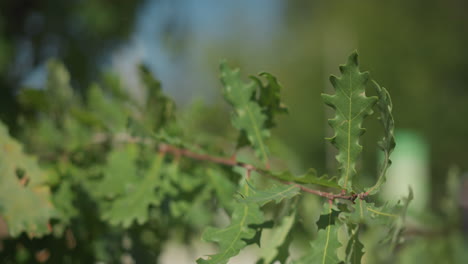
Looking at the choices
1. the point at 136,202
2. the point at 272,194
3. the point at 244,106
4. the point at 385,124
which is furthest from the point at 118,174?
the point at 385,124

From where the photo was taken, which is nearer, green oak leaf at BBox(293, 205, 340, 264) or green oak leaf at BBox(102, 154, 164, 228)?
green oak leaf at BBox(293, 205, 340, 264)

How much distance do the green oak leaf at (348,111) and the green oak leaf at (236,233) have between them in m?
0.12

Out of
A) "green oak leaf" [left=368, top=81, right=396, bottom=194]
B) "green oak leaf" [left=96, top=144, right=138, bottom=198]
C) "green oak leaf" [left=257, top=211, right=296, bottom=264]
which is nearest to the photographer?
"green oak leaf" [left=368, top=81, right=396, bottom=194]

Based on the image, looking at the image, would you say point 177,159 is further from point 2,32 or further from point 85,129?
point 2,32

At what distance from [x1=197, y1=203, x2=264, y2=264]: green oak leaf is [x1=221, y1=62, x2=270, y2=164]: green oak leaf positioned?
13 cm

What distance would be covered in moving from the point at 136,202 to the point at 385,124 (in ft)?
1.39

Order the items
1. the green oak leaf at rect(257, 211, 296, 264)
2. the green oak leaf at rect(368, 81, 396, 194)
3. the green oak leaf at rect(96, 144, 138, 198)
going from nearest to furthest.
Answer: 1. the green oak leaf at rect(368, 81, 396, 194)
2. the green oak leaf at rect(257, 211, 296, 264)
3. the green oak leaf at rect(96, 144, 138, 198)

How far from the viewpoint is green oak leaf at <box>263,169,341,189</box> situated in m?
0.58

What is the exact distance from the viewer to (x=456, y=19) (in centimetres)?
1092

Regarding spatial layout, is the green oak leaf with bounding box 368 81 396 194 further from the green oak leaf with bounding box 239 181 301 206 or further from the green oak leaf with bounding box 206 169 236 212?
the green oak leaf with bounding box 206 169 236 212

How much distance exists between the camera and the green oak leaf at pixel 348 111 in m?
0.54

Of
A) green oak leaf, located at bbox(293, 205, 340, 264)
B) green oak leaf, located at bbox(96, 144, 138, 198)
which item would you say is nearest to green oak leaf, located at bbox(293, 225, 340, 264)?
green oak leaf, located at bbox(293, 205, 340, 264)

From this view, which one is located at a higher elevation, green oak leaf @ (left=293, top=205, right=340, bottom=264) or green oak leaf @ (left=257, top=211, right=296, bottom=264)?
green oak leaf @ (left=257, top=211, right=296, bottom=264)

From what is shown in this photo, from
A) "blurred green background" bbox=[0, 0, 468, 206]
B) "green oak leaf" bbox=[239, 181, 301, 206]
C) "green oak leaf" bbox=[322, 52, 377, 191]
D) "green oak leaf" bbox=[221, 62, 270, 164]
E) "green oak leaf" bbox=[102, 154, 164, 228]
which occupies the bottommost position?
"green oak leaf" bbox=[239, 181, 301, 206]
